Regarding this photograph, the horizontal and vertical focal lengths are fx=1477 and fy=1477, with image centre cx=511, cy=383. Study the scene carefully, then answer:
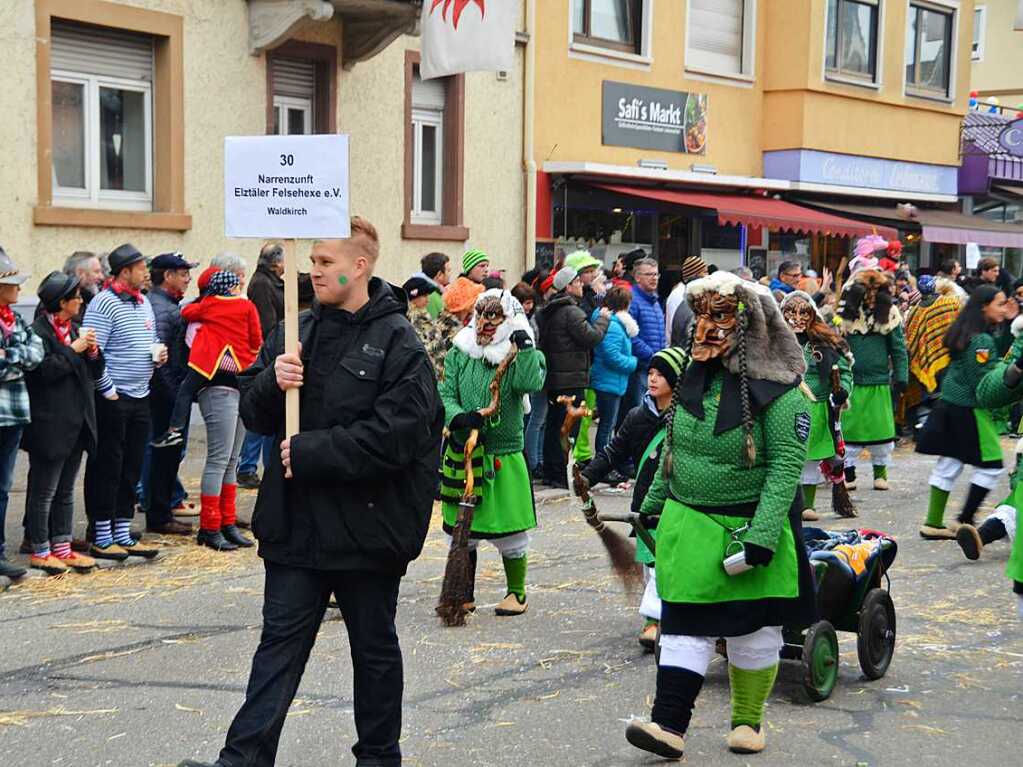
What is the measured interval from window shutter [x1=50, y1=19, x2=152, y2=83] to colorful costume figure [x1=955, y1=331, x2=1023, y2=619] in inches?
369

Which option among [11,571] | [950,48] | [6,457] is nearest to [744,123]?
[950,48]

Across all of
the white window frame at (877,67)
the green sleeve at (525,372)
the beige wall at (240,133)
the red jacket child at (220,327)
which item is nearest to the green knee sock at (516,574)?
the green sleeve at (525,372)

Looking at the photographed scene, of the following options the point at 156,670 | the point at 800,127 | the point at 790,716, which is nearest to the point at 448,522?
the point at 156,670

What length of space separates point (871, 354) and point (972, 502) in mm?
2162

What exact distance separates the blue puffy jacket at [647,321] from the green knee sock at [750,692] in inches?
316

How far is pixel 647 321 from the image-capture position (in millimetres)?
13750

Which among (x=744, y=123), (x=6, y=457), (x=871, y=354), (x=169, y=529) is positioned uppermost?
(x=744, y=123)

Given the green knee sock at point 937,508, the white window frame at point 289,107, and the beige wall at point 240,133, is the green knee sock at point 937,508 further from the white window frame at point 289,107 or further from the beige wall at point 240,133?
the white window frame at point 289,107

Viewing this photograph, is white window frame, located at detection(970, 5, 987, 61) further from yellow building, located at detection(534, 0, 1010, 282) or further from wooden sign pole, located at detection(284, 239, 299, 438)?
wooden sign pole, located at detection(284, 239, 299, 438)

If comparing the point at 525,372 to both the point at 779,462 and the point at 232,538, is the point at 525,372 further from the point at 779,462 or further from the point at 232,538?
the point at 232,538

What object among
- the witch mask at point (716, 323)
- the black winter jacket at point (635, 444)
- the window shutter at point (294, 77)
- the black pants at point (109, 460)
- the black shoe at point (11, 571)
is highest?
the window shutter at point (294, 77)

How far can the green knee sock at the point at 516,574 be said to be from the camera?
8.02 metres

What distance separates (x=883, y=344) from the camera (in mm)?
12141

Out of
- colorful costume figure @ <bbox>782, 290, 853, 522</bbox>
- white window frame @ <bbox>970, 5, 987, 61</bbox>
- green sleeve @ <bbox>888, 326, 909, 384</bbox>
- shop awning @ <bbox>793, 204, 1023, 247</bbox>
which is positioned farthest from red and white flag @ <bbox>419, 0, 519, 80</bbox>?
white window frame @ <bbox>970, 5, 987, 61</bbox>
